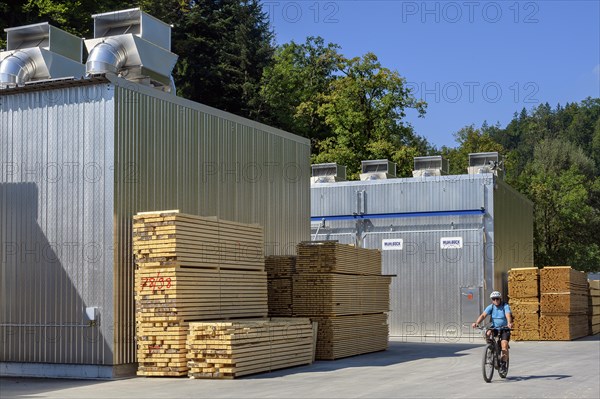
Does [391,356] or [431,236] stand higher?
[431,236]

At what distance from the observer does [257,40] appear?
2352 inches

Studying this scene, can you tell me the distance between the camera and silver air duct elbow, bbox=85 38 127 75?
21.3 metres

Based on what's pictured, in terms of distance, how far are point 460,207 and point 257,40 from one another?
1197 inches

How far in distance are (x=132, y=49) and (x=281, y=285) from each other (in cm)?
714

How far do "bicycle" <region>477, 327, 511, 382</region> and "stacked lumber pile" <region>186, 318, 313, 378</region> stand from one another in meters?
4.54

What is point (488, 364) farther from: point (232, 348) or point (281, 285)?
point (281, 285)

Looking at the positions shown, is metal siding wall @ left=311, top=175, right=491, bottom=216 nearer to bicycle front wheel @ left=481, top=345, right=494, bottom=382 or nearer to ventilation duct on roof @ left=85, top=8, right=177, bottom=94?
ventilation duct on roof @ left=85, top=8, right=177, bottom=94

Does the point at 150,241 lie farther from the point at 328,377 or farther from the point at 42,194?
the point at 328,377

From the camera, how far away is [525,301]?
31.5 metres

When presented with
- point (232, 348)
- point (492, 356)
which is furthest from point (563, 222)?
point (232, 348)

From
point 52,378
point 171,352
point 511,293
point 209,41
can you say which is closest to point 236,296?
point 171,352

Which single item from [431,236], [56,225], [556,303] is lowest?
[556,303]

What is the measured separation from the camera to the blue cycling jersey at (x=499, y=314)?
1808 centimetres

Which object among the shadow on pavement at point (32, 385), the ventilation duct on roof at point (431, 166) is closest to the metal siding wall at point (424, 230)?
the ventilation duct on roof at point (431, 166)
